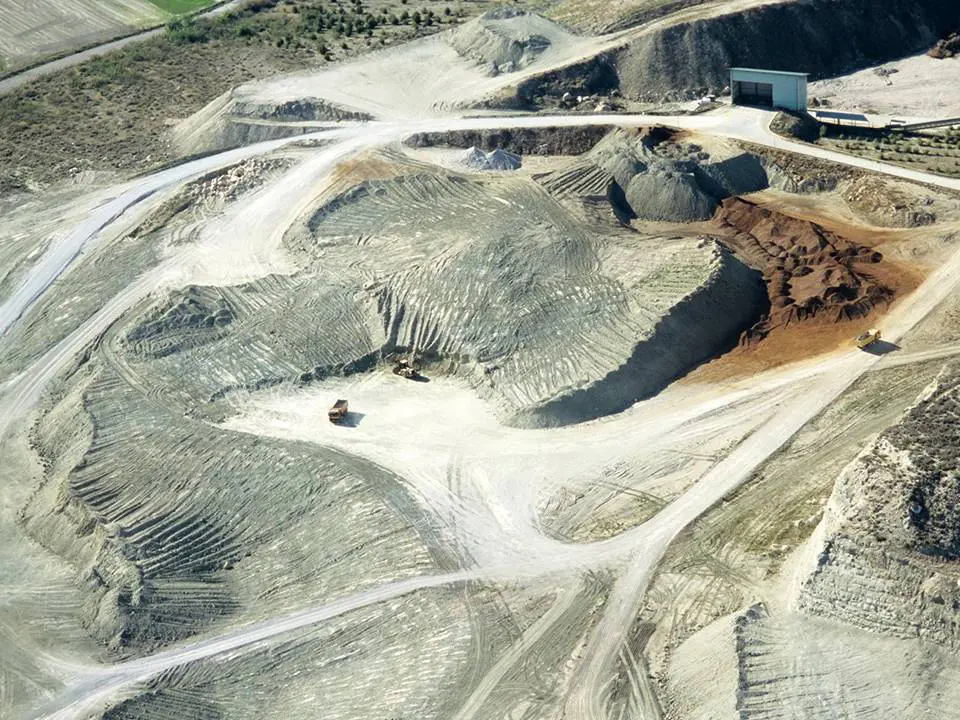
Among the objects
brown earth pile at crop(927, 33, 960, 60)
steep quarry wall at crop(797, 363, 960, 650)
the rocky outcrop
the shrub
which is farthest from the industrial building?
the shrub

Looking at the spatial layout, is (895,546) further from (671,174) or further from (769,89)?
(769,89)

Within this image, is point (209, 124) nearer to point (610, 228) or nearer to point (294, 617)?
point (610, 228)

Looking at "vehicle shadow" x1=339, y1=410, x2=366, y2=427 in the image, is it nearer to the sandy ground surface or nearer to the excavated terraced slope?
the excavated terraced slope

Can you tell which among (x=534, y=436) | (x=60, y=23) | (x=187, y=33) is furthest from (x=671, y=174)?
(x=60, y=23)

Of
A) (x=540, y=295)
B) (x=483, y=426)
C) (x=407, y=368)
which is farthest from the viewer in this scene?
(x=540, y=295)

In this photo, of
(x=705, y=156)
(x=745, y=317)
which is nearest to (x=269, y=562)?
(x=745, y=317)

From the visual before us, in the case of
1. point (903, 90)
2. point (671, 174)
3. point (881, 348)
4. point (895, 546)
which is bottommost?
point (895, 546)
